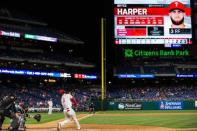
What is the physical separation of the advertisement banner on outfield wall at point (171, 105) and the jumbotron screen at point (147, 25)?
690 centimetres

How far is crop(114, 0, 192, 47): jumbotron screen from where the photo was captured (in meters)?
50.1

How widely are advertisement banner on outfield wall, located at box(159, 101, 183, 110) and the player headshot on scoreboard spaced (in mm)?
9045

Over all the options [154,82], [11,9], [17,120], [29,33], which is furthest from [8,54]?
[17,120]

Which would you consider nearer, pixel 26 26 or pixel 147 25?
pixel 147 25

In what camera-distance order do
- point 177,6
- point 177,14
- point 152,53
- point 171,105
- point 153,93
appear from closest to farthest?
point 171,105, point 177,14, point 177,6, point 152,53, point 153,93

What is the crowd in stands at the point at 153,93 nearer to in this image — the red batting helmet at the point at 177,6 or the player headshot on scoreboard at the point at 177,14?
the player headshot on scoreboard at the point at 177,14

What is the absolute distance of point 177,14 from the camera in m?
50.6

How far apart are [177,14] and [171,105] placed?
1095cm

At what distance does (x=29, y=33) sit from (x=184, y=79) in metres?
25.3

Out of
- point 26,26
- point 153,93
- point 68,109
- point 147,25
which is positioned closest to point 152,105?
point 147,25

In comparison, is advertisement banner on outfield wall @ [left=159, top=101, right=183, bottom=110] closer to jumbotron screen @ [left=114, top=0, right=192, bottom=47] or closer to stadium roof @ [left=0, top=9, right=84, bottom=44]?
jumbotron screen @ [left=114, top=0, right=192, bottom=47]

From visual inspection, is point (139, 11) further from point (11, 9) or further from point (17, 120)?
point (17, 120)

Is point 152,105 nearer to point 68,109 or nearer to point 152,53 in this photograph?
point 152,53

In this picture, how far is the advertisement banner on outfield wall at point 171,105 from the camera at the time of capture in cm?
4866
